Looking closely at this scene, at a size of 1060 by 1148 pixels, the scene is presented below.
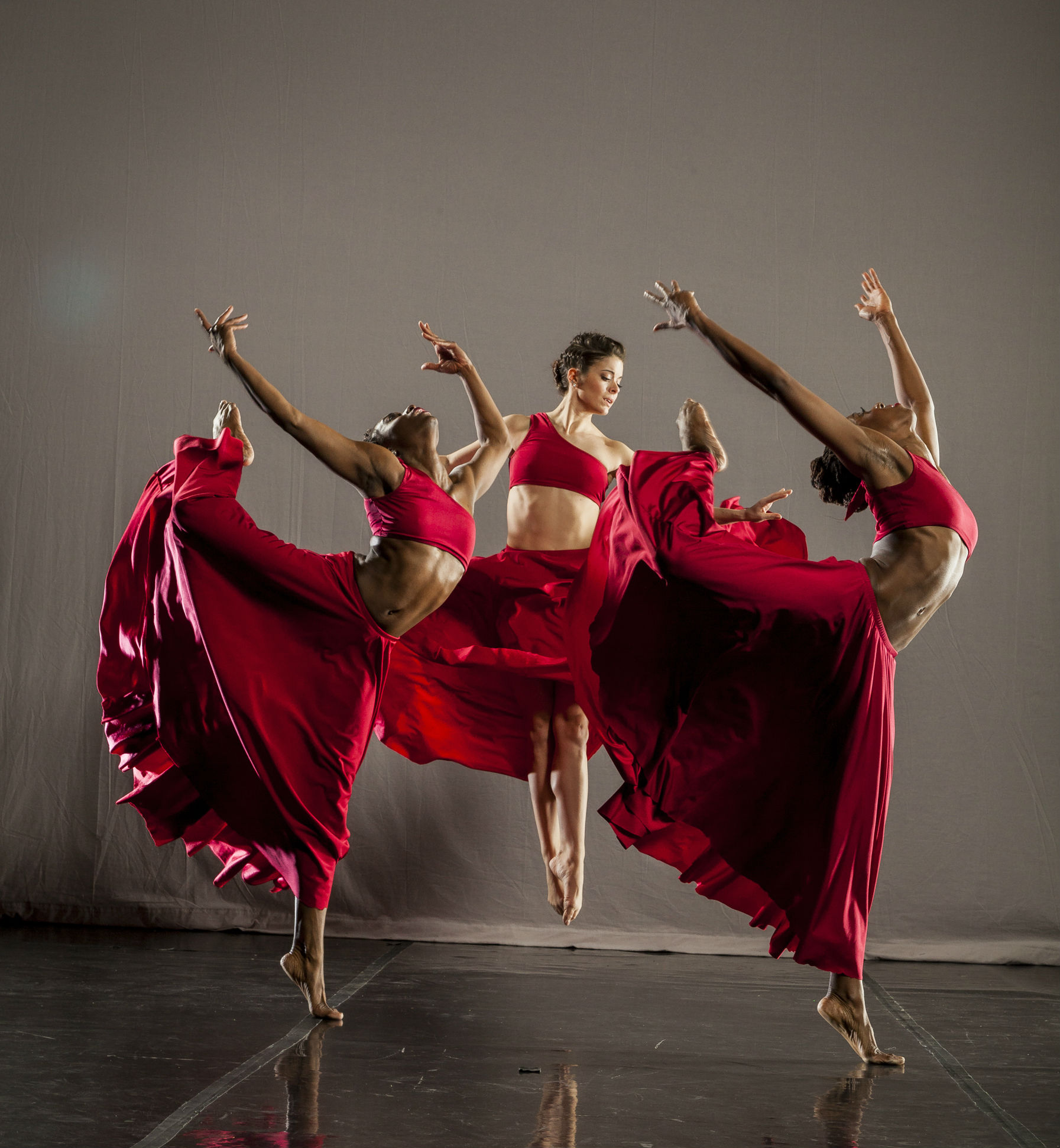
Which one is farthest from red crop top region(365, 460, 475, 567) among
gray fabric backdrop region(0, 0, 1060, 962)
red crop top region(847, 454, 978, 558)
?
gray fabric backdrop region(0, 0, 1060, 962)

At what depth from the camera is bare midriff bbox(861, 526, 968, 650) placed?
8.48 feet

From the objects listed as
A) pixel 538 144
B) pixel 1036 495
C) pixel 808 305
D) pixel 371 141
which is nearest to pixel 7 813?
pixel 371 141

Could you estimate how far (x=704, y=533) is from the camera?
9.11ft

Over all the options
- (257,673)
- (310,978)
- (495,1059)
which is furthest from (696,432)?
(310,978)

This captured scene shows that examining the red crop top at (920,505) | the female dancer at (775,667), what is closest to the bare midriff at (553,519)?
the female dancer at (775,667)

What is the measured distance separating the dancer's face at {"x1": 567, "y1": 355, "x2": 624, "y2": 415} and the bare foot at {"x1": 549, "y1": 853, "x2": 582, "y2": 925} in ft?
4.42

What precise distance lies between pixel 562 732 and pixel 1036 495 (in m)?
2.64

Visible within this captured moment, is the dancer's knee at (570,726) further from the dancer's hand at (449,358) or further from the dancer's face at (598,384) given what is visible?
the dancer's hand at (449,358)

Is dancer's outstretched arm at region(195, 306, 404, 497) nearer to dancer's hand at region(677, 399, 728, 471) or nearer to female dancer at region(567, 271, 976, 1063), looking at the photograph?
female dancer at region(567, 271, 976, 1063)

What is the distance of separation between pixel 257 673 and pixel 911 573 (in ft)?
5.13

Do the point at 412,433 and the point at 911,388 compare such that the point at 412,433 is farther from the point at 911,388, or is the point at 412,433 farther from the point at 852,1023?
the point at 852,1023

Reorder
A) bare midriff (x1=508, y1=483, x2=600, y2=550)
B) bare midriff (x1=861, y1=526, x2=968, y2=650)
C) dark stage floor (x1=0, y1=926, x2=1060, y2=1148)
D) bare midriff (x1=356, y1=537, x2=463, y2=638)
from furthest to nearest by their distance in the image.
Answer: bare midriff (x1=508, y1=483, x2=600, y2=550) < bare midriff (x1=356, y1=537, x2=463, y2=638) < bare midriff (x1=861, y1=526, x2=968, y2=650) < dark stage floor (x1=0, y1=926, x2=1060, y2=1148)

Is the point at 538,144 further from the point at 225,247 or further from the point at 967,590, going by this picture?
the point at 967,590

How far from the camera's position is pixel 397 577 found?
2936 millimetres
